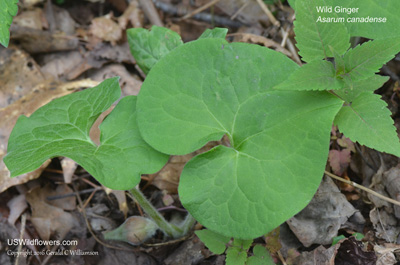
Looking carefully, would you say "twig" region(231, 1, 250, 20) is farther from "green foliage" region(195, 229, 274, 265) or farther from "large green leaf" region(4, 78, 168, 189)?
"green foliage" region(195, 229, 274, 265)

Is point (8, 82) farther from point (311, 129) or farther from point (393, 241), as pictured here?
point (393, 241)

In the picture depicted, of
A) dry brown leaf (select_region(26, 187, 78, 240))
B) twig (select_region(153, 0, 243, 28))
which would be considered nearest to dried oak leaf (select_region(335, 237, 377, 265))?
dry brown leaf (select_region(26, 187, 78, 240))

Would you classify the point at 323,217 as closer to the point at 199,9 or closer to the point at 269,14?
the point at 269,14

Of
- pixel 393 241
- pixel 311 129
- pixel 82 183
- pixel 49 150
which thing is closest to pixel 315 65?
pixel 311 129

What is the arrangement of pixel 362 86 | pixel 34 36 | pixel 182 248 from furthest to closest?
pixel 34 36, pixel 182 248, pixel 362 86

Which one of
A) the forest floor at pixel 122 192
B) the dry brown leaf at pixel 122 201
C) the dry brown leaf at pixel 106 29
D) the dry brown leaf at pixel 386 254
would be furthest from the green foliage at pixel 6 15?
the dry brown leaf at pixel 386 254

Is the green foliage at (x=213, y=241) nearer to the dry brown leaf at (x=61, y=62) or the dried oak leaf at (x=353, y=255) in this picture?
the dried oak leaf at (x=353, y=255)
